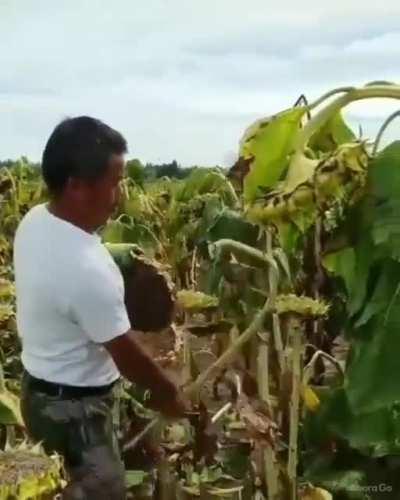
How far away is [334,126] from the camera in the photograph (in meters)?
1.65

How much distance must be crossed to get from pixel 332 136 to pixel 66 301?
18.2 inches

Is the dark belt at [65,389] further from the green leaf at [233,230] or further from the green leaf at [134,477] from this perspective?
the green leaf at [134,477]

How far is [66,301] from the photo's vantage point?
1827 mm

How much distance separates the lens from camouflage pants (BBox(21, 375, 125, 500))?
1.94 meters

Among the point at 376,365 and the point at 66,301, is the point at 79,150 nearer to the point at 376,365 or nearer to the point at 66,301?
the point at 66,301

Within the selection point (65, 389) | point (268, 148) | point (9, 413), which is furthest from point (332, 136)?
point (9, 413)

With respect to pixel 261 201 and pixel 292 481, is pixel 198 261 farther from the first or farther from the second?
pixel 261 201

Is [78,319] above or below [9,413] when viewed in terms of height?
above

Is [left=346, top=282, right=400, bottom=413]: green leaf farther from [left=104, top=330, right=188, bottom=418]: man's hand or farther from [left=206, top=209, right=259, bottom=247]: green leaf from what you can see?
[left=206, top=209, right=259, bottom=247]: green leaf

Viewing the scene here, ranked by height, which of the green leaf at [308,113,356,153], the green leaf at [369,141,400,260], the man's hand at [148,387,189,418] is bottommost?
the man's hand at [148,387,189,418]

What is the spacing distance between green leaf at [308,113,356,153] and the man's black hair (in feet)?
1.22

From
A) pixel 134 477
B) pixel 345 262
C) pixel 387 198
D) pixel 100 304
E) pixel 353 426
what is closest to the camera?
pixel 387 198

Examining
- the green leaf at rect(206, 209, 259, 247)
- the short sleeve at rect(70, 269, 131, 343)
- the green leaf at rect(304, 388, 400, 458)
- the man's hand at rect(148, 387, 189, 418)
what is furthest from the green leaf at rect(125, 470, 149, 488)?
the short sleeve at rect(70, 269, 131, 343)

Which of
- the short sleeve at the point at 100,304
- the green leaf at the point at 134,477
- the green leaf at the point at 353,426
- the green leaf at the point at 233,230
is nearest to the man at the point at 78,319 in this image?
the short sleeve at the point at 100,304
